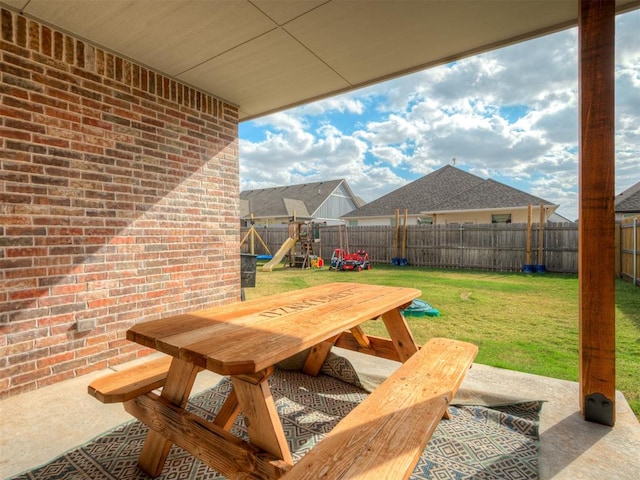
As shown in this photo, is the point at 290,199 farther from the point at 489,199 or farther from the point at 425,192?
the point at 489,199

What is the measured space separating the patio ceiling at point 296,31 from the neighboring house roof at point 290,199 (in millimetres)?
20562

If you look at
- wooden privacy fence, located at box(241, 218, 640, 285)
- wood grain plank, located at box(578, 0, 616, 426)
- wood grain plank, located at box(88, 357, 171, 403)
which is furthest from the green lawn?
wood grain plank, located at box(88, 357, 171, 403)

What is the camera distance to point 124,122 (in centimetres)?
291

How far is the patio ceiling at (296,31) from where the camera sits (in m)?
2.17

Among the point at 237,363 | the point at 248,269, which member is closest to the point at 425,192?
the point at 248,269

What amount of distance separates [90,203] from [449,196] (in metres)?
16.4

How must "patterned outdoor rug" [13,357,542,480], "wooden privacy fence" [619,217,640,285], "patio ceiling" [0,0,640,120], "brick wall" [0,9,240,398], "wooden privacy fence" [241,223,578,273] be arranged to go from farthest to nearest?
1. "wooden privacy fence" [241,223,578,273]
2. "wooden privacy fence" [619,217,640,285]
3. "brick wall" [0,9,240,398]
4. "patio ceiling" [0,0,640,120]
5. "patterned outdoor rug" [13,357,542,480]

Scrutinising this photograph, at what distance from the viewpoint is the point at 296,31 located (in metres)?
2.45

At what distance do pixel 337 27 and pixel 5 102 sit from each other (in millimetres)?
2388

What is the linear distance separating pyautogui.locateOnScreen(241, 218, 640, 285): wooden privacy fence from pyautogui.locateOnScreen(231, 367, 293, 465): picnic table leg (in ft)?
29.4

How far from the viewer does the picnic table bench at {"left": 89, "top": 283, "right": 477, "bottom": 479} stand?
105cm

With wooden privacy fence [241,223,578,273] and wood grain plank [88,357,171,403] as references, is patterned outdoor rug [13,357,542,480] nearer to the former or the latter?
wood grain plank [88,357,171,403]

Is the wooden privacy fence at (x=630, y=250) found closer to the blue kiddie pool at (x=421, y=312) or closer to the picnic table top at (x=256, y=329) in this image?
the blue kiddie pool at (x=421, y=312)

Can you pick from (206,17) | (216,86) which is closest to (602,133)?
(206,17)
